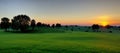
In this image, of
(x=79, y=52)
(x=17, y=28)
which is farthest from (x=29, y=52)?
(x=17, y=28)

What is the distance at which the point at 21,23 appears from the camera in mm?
101125

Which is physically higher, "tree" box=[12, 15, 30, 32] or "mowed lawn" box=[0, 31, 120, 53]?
"tree" box=[12, 15, 30, 32]

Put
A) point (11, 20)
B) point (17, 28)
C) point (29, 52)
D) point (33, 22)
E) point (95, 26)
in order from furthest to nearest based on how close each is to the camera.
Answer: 1. point (95, 26)
2. point (33, 22)
3. point (11, 20)
4. point (17, 28)
5. point (29, 52)

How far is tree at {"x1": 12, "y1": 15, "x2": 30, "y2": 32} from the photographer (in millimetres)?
99875

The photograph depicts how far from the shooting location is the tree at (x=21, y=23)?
99875 mm

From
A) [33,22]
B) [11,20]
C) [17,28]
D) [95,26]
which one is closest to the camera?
[17,28]

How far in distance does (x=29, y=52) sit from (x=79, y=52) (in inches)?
244

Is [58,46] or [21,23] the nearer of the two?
Answer: [58,46]

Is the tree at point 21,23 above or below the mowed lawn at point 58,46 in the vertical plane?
above

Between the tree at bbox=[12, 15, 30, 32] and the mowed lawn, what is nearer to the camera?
the mowed lawn

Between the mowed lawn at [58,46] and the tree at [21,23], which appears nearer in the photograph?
the mowed lawn at [58,46]

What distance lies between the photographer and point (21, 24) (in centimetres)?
10044

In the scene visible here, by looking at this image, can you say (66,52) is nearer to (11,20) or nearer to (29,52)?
(29,52)

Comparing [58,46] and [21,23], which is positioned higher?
[21,23]
